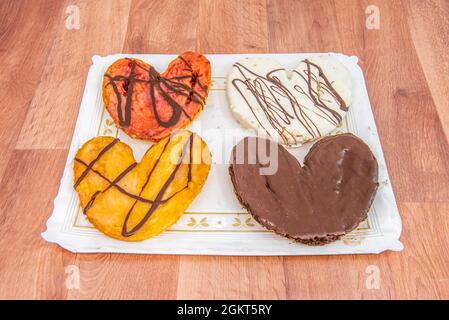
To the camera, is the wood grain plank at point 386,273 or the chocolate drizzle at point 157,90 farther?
the chocolate drizzle at point 157,90

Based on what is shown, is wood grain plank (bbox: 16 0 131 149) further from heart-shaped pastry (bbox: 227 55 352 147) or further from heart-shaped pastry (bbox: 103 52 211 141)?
heart-shaped pastry (bbox: 227 55 352 147)

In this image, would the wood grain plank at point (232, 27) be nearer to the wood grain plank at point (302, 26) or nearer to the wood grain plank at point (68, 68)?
the wood grain plank at point (302, 26)

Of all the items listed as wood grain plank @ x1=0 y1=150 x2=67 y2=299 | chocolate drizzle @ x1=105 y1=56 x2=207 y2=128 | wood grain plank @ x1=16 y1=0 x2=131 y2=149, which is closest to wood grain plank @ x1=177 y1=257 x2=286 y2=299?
wood grain plank @ x1=0 y1=150 x2=67 y2=299

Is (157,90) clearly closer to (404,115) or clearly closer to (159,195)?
(159,195)

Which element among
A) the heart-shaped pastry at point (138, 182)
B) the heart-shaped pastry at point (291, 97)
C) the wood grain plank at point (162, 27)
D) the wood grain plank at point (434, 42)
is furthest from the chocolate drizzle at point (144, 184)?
the wood grain plank at point (434, 42)

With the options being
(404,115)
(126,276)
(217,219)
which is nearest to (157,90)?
(217,219)

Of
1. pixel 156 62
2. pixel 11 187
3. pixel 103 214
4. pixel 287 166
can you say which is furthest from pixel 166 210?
pixel 156 62
